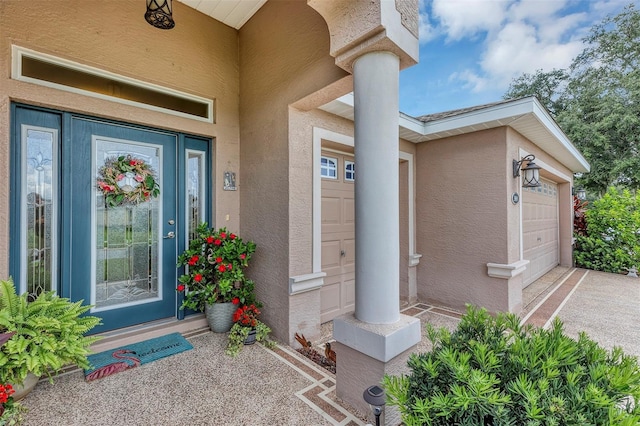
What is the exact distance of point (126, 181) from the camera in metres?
3.11

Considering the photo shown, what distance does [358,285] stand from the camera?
6.88ft

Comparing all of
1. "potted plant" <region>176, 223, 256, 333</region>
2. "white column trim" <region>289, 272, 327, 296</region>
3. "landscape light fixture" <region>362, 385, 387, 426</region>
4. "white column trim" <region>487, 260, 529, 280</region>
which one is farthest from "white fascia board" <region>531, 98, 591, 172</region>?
"potted plant" <region>176, 223, 256, 333</region>

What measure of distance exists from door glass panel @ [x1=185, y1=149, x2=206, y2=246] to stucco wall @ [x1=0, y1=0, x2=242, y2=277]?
0.68 ft

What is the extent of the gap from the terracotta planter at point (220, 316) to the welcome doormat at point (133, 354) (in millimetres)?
336

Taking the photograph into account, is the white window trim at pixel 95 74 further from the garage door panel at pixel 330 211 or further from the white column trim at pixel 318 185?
the garage door panel at pixel 330 211

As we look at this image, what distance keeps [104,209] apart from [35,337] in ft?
4.48

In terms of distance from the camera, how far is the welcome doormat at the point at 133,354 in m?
2.49

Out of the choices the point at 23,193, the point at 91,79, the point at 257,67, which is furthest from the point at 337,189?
the point at 23,193

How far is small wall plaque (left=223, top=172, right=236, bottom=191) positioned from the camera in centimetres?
364

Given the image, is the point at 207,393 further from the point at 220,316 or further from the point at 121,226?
the point at 121,226

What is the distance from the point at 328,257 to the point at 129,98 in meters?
2.93

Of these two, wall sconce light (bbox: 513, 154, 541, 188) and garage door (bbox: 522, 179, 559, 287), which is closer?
wall sconce light (bbox: 513, 154, 541, 188)

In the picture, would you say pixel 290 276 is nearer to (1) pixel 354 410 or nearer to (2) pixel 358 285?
(2) pixel 358 285

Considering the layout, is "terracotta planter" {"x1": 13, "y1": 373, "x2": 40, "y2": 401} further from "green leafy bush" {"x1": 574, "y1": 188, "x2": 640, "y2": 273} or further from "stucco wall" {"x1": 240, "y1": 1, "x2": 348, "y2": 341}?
"green leafy bush" {"x1": 574, "y1": 188, "x2": 640, "y2": 273}
